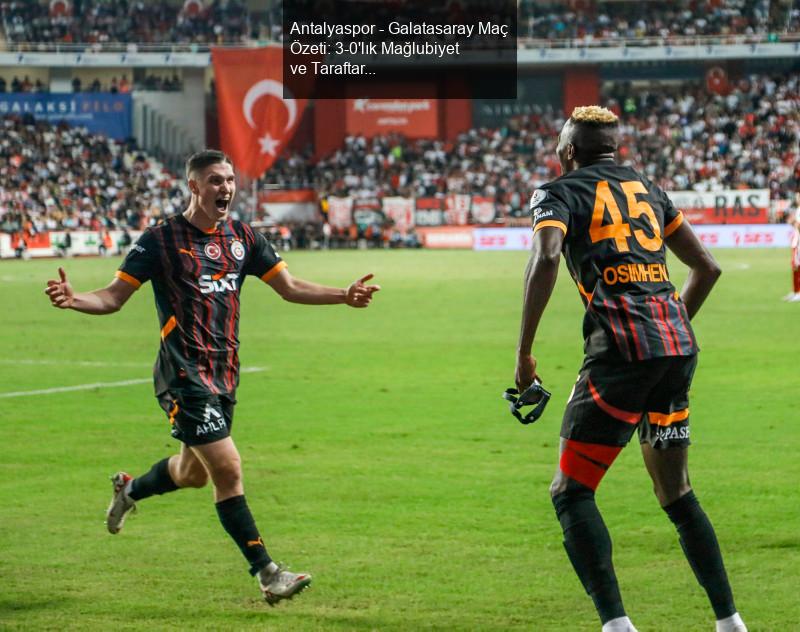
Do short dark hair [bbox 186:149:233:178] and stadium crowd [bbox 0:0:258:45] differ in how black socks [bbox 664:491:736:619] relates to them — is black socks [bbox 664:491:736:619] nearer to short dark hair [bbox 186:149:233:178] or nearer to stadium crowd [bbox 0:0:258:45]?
short dark hair [bbox 186:149:233:178]

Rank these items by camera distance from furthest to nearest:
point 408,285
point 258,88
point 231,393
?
point 258,88
point 408,285
point 231,393

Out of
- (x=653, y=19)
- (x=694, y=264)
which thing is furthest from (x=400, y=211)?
(x=694, y=264)

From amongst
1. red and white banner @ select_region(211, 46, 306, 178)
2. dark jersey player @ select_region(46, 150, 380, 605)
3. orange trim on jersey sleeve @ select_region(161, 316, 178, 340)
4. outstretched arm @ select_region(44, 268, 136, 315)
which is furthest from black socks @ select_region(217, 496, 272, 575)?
red and white banner @ select_region(211, 46, 306, 178)

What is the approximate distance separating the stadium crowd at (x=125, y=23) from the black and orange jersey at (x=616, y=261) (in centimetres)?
6345

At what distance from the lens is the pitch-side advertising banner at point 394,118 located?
6769cm

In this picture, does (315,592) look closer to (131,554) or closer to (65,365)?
(131,554)

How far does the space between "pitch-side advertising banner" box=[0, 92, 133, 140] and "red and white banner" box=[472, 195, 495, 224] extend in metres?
16.8

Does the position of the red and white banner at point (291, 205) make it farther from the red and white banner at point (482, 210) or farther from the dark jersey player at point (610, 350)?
the dark jersey player at point (610, 350)

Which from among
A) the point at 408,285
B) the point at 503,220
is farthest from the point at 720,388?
the point at 503,220

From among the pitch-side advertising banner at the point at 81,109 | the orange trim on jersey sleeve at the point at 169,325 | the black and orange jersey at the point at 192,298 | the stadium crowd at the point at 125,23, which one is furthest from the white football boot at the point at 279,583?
the stadium crowd at the point at 125,23

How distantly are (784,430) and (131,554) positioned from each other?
21.9ft

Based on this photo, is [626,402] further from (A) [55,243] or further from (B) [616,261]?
(A) [55,243]

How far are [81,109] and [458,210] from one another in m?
17.9

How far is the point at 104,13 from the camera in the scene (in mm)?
70000
